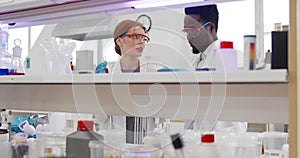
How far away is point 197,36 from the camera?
109 centimetres

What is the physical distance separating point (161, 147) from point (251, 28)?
3.39ft

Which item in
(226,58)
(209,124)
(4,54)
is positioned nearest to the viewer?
(226,58)

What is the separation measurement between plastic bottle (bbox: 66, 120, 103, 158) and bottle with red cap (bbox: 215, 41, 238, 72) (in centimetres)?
45

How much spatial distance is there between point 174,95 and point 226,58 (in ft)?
0.97

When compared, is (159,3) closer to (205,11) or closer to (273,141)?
(205,11)

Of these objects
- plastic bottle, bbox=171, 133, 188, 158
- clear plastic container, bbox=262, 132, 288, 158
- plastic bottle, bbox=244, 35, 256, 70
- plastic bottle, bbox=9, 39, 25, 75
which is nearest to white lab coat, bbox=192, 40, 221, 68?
plastic bottle, bbox=244, 35, 256, 70

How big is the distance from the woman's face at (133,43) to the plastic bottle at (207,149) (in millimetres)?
378

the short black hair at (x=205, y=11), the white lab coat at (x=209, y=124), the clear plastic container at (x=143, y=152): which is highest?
the short black hair at (x=205, y=11)

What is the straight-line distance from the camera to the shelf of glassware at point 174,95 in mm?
849

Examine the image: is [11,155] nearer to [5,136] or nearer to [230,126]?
[5,136]

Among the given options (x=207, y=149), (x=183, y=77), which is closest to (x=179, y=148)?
(x=207, y=149)

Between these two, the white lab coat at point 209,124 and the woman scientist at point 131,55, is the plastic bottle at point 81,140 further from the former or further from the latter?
the white lab coat at point 209,124

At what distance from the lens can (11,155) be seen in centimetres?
131

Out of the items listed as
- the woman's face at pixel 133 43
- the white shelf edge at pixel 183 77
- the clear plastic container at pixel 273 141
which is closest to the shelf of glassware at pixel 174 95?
the white shelf edge at pixel 183 77
